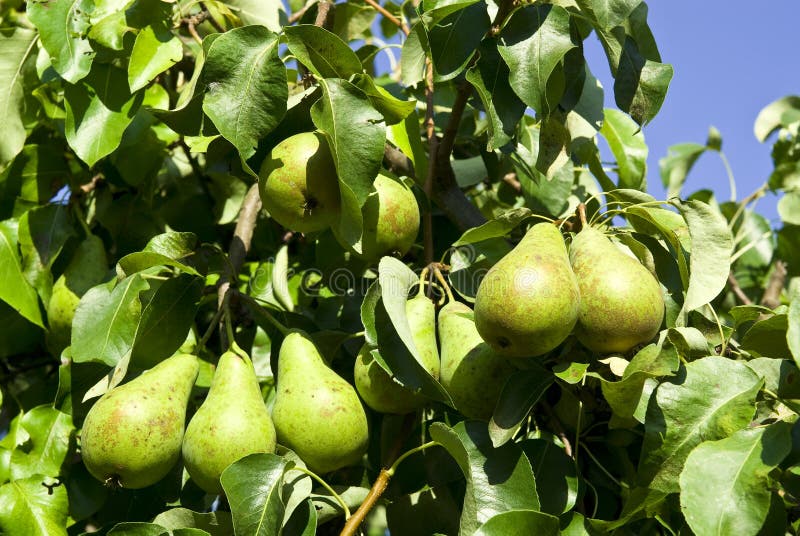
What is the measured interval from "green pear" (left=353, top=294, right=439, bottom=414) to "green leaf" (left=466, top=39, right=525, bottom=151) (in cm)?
36

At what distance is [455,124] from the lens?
6.08 ft

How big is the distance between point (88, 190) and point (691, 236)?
1531 millimetres

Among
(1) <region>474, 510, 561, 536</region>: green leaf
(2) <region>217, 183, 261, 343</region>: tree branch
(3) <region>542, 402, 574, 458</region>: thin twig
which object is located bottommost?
(3) <region>542, 402, 574, 458</region>: thin twig

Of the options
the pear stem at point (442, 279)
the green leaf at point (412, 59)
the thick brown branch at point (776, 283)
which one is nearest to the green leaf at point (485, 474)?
the pear stem at point (442, 279)

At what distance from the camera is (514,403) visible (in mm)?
Answer: 1466

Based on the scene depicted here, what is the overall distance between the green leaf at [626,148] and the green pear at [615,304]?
3.26 feet

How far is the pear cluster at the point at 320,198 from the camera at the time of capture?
5.06 ft

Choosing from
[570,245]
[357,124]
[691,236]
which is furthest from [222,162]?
[691,236]

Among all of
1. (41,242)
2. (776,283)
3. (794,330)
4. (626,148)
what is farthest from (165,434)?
(776,283)

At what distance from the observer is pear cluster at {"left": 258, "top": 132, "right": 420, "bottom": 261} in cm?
154

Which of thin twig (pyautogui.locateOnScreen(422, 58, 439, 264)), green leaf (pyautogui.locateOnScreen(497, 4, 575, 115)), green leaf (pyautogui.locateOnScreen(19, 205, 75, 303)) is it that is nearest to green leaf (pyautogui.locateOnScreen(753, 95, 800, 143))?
thin twig (pyautogui.locateOnScreen(422, 58, 439, 264))

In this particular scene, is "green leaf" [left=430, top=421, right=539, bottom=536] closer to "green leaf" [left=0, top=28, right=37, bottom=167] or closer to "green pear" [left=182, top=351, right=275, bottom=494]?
"green pear" [left=182, top=351, right=275, bottom=494]

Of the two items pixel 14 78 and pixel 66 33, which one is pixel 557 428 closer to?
pixel 66 33

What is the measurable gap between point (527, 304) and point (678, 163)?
2.45 m
